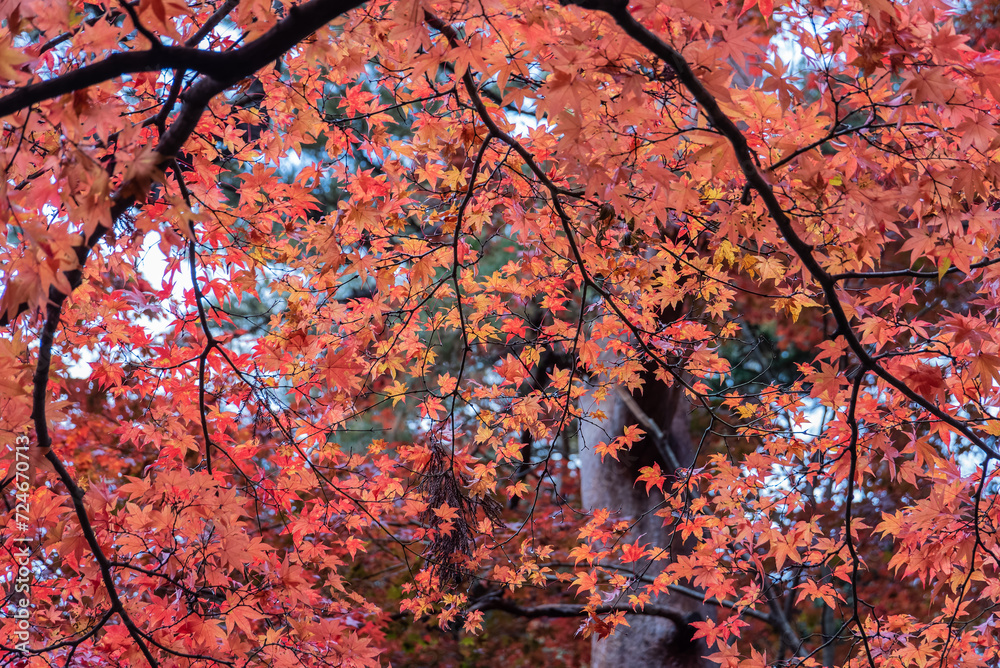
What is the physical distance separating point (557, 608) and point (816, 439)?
2621mm

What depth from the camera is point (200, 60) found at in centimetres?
172

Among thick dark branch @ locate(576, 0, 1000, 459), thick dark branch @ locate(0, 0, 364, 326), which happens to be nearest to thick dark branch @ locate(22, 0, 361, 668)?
thick dark branch @ locate(0, 0, 364, 326)

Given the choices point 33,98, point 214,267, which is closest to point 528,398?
point 214,267

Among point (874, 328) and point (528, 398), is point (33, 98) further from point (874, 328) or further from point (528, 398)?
point (874, 328)

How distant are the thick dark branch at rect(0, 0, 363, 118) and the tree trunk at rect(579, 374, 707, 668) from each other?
3.66m

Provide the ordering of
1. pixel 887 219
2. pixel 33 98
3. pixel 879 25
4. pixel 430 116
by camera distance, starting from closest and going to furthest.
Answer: pixel 33 98, pixel 879 25, pixel 887 219, pixel 430 116

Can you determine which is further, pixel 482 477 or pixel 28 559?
pixel 482 477

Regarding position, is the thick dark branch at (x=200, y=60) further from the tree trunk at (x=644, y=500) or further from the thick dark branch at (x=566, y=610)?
the thick dark branch at (x=566, y=610)

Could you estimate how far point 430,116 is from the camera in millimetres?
2926

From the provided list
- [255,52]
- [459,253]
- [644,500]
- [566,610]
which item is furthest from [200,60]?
[644,500]

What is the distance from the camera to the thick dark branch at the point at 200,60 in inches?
62.9

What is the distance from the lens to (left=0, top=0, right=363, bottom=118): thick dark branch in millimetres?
1597

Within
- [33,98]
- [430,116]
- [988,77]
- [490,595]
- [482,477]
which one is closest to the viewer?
[33,98]

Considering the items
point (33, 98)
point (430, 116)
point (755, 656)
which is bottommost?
point (755, 656)
